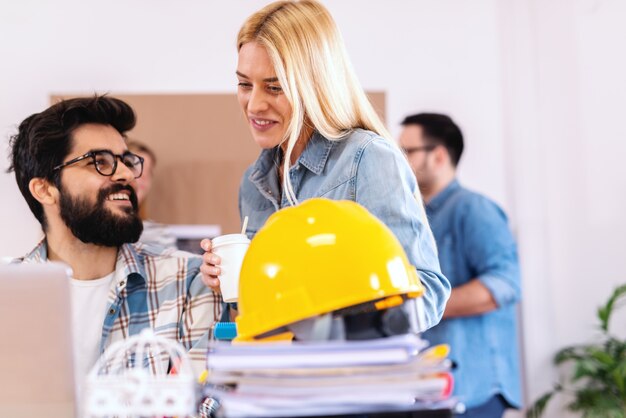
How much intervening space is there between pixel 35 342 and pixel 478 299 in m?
2.18

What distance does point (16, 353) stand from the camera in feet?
4.28

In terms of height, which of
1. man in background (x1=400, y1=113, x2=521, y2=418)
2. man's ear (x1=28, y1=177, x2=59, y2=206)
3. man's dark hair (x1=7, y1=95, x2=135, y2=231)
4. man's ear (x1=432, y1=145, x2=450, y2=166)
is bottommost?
man in background (x1=400, y1=113, x2=521, y2=418)

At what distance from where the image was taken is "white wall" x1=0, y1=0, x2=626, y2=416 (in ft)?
13.5

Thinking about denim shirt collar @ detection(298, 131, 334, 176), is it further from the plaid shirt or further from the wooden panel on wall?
the wooden panel on wall

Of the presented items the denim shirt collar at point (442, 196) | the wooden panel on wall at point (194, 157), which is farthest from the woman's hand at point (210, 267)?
the wooden panel on wall at point (194, 157)

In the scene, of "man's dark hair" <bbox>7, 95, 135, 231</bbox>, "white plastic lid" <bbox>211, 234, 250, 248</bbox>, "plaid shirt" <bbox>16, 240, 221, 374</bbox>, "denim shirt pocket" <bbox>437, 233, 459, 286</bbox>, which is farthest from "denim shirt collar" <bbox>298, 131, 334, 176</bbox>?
"denim shirt pocket" <bbox>437, 233, 459, 286</bbox>

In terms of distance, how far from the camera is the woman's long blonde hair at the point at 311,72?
1837 millimetres

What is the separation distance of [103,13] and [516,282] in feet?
7.88

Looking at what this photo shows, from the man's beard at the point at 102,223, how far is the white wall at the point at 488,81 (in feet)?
6.14

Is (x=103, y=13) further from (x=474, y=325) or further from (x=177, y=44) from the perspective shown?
(x=474, y=325)

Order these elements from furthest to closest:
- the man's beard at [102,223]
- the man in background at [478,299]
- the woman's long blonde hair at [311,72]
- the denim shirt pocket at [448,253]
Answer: the denim shirt pocket at [448,253] → the man in background at [478,299] → the man's beard at [102,223] → the woman's long blonde hair at [311,72]

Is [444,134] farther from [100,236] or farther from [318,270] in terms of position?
[318,270]

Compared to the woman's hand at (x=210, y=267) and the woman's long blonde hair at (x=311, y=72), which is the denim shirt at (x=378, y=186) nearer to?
the woman's long blonde hair at (x=311, y=72)

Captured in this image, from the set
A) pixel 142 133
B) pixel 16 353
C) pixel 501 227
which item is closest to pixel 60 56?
pixel 142 133
